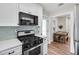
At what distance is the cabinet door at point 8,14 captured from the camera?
1126mm

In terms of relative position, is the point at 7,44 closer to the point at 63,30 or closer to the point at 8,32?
the point at 8,32

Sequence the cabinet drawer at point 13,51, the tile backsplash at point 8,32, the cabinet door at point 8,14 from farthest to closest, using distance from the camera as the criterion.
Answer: the tile backsplash at point 8,32, the cabinet door at point 8,14, the cabinet drawer at point 13,51

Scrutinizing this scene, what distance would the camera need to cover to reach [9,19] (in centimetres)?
124

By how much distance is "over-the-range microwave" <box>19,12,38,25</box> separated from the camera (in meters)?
1.43

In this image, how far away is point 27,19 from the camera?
5.08 ft

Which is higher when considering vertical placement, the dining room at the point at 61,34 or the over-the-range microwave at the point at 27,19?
the over-the-range microwave at the point at 27,19

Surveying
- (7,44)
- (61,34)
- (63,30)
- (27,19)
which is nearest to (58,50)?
(61,34)

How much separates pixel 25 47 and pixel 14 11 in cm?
71

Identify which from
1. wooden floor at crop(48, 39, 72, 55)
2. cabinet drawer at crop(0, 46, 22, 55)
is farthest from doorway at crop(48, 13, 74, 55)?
cabinet drawer at crop(0, 46, 22, 55)

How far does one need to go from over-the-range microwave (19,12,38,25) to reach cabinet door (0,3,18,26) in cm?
11

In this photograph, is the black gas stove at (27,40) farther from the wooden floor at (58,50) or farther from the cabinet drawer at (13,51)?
the wooden floor at (58,50)

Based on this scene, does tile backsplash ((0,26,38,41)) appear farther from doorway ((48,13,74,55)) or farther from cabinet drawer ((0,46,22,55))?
doorway ((48,13,74,55))

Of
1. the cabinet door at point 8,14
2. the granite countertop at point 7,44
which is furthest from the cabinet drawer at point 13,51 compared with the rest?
the cabinet door at point 8,14

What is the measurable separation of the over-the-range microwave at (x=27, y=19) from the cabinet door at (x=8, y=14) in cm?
11
